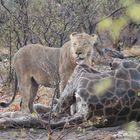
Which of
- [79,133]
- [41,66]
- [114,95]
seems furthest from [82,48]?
[79,133]

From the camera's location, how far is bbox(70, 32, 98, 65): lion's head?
604cm

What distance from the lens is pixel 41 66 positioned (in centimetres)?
668

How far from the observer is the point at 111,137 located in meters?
4.18

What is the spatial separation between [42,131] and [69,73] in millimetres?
1582

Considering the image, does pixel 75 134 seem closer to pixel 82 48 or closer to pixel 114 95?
pixel 114 95

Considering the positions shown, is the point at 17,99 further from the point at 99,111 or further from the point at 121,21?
the point at 121,21

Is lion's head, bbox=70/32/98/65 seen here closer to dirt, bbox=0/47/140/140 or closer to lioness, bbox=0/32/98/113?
lioness, bbox=0/32/98/113

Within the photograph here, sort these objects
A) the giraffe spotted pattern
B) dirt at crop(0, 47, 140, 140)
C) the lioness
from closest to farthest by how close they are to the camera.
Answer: dirt at crop(0, 47, 140, 140), the giraffe spotted pattern, the lioness

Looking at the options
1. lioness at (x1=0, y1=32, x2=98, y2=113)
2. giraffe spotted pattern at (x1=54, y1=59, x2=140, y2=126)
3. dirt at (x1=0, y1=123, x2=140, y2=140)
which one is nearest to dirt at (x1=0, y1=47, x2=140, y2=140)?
dirt at (x1=0, y1=123, x2=140, y2=140)

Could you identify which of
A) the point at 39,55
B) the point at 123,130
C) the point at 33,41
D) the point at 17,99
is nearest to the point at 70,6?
the point at 33,41

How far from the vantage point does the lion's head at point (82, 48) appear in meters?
6.04

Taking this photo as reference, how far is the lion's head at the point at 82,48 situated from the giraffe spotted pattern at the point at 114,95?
1.10 meters

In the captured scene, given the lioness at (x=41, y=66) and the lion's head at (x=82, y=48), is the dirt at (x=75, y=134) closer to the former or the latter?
the lion's head at (x=82, y=48)

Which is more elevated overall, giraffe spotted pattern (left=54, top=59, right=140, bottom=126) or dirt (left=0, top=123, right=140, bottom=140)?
giraffe spotted pattern (left=54, top=59, right=140, bottom=126)
